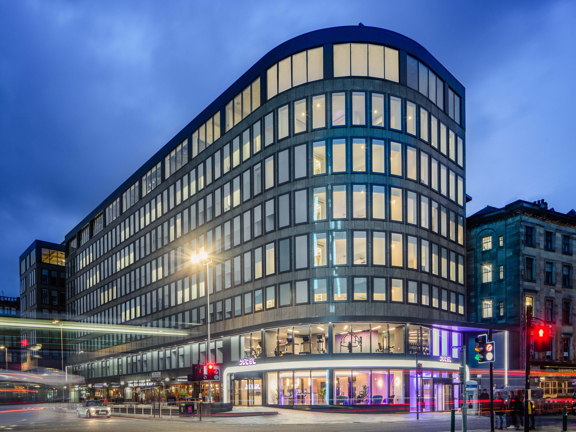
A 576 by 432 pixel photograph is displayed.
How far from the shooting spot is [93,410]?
149 feet

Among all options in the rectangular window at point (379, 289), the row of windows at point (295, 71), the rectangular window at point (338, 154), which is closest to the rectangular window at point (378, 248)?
the rectangular window at point (379, 289)

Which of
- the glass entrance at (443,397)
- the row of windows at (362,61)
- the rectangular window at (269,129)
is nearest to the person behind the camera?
the glass entrance at (443,397)

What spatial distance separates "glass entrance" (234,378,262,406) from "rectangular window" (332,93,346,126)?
24458mm

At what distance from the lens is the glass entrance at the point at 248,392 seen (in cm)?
5350

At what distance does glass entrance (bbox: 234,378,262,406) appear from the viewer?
176ft

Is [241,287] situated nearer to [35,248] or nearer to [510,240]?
[510,240]

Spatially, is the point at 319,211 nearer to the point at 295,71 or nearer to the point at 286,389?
the point at 295,71

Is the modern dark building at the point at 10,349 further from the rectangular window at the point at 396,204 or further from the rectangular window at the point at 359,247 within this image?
the rectangular window at the point at 396,204

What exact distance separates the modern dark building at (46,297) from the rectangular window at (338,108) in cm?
9789

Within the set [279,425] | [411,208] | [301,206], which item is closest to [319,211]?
[301,206]

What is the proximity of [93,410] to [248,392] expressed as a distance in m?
15.0

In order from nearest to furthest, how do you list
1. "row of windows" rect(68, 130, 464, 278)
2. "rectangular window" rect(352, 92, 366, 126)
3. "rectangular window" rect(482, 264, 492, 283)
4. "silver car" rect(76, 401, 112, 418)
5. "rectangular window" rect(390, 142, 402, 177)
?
"silver car" rect(76, 401, 112, 418)
"row of windows" rect(68, 130, 464, 278)
"rectangular window" rect(352, 92, 366, 126)
"rectangular window" rect(390, 142, 402, 177)
"rectangular window" rect(482, 264, 492, 283)

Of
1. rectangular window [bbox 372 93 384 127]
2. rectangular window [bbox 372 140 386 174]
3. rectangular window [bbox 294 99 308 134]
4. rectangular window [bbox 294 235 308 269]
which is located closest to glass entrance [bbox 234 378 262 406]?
rectangular window [bbox 294 235 308 269]

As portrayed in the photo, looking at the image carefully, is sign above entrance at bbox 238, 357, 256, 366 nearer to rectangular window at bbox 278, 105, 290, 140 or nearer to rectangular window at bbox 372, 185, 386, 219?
rectangular window at bbox 372, 185, 386, 219
